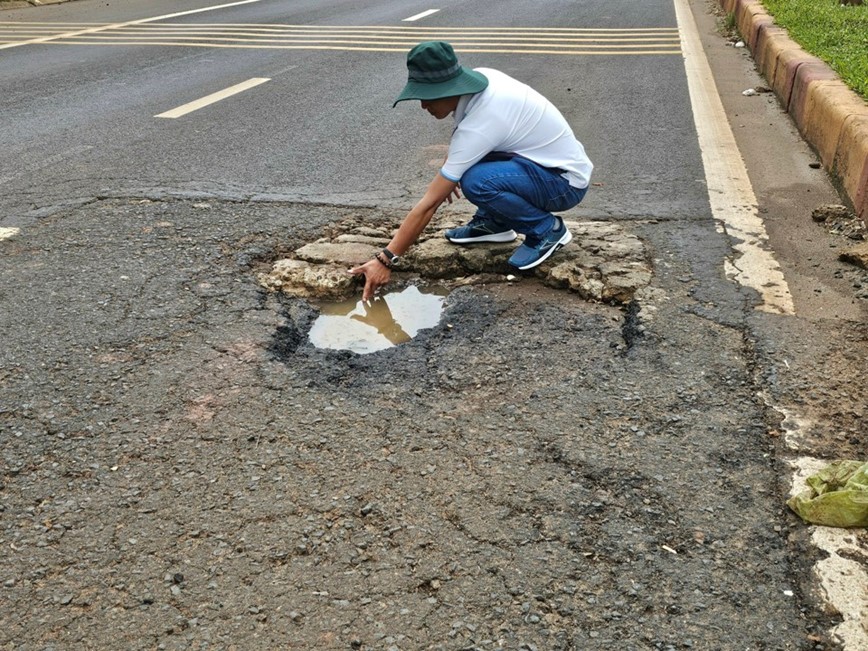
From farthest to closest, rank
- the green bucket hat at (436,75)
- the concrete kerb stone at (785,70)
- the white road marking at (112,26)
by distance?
the white road marking at (112,26)
the concrete kerb stone at (785,70)
the green bucket hat at (436,75)

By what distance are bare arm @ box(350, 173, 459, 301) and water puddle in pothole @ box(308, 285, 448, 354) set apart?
3.8 inches

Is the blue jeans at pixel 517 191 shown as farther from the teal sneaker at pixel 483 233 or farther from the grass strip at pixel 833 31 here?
the grass strip at pixel 833 31

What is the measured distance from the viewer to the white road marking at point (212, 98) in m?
7.20

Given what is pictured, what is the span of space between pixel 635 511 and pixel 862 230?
2.68m

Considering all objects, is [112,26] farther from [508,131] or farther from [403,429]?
[403,429]

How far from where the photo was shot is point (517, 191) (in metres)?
3.97

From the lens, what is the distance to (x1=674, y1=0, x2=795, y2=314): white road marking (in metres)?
3.86

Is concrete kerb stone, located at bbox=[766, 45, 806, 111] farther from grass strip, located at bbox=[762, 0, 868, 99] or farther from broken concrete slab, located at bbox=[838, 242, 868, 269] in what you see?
broken concrete slab, located at bbox=[838, 242, 868, 269]

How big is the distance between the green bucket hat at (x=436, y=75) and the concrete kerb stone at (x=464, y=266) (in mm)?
795

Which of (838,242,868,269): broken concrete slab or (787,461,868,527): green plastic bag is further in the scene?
(838,242,868,269): broken concrete slab

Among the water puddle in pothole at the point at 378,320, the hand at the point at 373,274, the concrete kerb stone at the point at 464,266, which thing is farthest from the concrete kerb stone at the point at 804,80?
the hand at the point at 373,274

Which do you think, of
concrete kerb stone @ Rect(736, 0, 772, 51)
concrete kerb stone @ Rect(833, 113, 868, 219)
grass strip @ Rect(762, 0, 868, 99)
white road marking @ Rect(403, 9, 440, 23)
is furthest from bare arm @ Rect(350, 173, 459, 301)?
white road marking @ Rect(403, 9, 440, 23)

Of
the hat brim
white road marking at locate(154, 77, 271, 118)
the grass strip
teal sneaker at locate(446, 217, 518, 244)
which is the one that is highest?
the hat brim

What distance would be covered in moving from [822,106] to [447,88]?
3.30m
